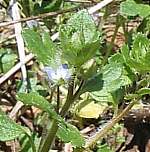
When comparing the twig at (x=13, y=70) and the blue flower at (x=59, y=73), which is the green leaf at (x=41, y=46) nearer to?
the blue flower at (x=59, y=73)

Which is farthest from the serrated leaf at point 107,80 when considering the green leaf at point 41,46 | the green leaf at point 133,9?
the green leaf at point 133,9

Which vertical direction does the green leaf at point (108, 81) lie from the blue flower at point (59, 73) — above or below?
below

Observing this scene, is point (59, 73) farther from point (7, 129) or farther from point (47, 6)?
point (47, 6)

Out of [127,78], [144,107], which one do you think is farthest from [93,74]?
[144,107]

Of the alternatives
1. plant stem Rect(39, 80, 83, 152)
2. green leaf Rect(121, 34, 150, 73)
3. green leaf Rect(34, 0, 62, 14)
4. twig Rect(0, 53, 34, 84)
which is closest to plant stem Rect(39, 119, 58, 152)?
plant stem Rect(39, 80, 83, 152)

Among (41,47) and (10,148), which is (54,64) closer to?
(41,47)

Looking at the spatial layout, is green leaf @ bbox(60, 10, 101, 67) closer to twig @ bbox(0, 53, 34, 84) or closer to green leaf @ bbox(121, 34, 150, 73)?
green leaf @ bbox(121, 34, 150, 73)

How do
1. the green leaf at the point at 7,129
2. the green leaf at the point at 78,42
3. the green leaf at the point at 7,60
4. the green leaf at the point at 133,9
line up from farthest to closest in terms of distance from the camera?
the green leaf at the point at 7,60 < the green leaf at the point at 133,9 < the green leaf at the point at 7,129 < the green leaf at the point at 78,42

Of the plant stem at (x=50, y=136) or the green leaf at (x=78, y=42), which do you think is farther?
the plant stem at (x=50, y=136)
